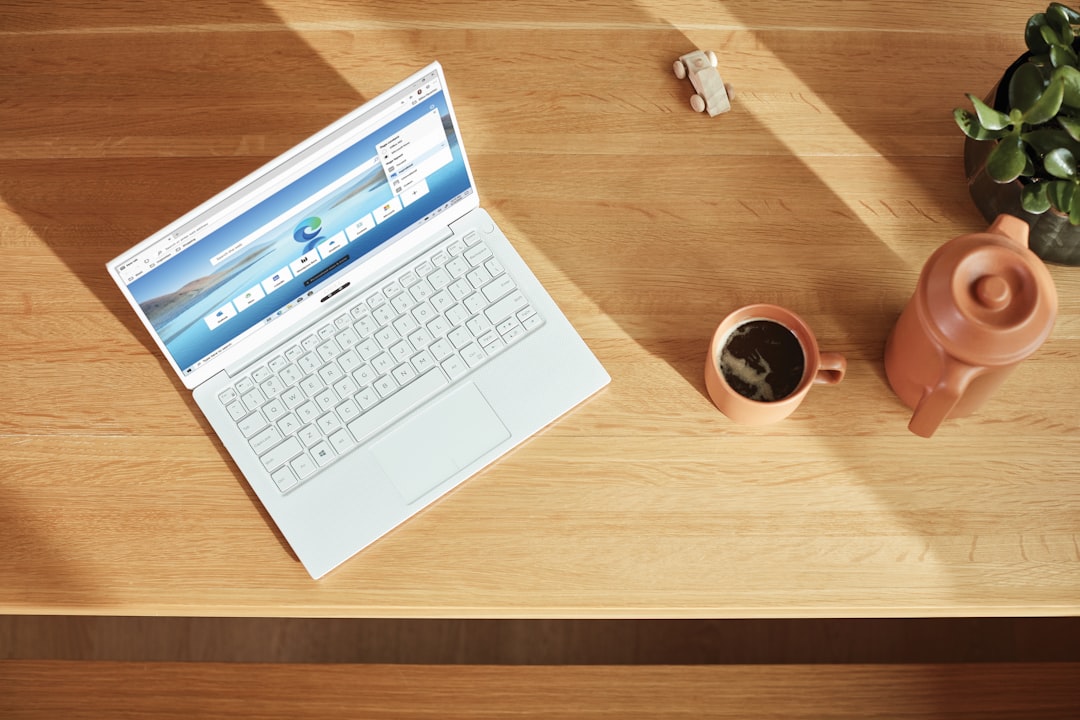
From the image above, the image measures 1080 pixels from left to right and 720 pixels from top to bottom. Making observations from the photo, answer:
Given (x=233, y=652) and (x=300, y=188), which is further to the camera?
(x=233, y=652)

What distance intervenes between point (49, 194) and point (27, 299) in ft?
0.40

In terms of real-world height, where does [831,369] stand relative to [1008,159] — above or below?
below

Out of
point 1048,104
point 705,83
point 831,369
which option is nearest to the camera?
point 1048,104

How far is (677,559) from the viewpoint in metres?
0.88

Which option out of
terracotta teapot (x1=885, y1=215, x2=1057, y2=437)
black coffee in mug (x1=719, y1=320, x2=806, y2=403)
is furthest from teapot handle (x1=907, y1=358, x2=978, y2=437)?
black coffee in mug (x1=719, y1=320, x2=806, y2=403)

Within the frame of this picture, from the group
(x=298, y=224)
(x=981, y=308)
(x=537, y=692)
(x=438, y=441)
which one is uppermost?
(x=298, y=224)

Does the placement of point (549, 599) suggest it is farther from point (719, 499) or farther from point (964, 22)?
point (964, 22)

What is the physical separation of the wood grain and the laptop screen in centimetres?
44

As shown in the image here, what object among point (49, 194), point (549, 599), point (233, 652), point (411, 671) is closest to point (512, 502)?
point (549, 599)

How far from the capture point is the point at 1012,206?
36.4 inches

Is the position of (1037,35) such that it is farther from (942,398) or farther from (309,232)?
(309,232)

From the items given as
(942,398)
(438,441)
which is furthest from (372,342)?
(942,398)

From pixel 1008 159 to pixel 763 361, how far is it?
0.88ft

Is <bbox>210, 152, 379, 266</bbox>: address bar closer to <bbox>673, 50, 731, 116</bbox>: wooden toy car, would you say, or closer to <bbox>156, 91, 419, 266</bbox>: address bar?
<bbox>156, 91, 419, 266</bbox>: address bar
